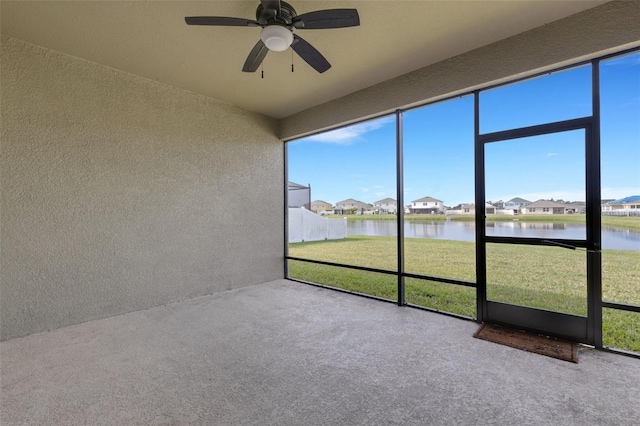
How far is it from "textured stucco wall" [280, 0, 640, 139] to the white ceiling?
0.29ft

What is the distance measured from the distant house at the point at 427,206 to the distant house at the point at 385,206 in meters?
0.35

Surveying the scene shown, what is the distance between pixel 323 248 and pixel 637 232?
14.6ft

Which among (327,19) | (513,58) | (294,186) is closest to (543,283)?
(513,58)

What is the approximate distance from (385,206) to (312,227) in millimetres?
1964

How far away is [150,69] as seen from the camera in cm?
345

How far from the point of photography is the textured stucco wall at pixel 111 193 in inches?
114

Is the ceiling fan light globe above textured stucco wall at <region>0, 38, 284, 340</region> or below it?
above

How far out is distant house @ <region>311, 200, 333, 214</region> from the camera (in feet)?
19.6

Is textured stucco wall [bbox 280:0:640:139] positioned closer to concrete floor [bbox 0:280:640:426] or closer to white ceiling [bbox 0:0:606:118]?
white ceiling [bbox 0:0:606:118]

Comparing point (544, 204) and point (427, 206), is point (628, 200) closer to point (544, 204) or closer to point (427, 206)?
point (544, 204)

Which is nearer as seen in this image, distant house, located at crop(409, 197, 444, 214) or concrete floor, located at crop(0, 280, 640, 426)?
concrete floor, located at crop(0, 280, 640, 426)

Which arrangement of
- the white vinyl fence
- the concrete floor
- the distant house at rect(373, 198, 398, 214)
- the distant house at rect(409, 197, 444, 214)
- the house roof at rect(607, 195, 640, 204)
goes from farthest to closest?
1. the white vinyl fence
2. the distant house at rect(373, 198, 398, 214)
3. the distant house at rect(409, 197, 444, 214)
4. the house roof at rect(607, 195, 640, 204)
5. the concrete floor

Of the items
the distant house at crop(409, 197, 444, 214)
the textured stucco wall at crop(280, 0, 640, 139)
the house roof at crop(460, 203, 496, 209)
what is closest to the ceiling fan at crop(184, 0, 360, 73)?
the textured stucco wall at crop(280, 0, 640, 139)

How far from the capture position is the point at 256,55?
2.46 metres
